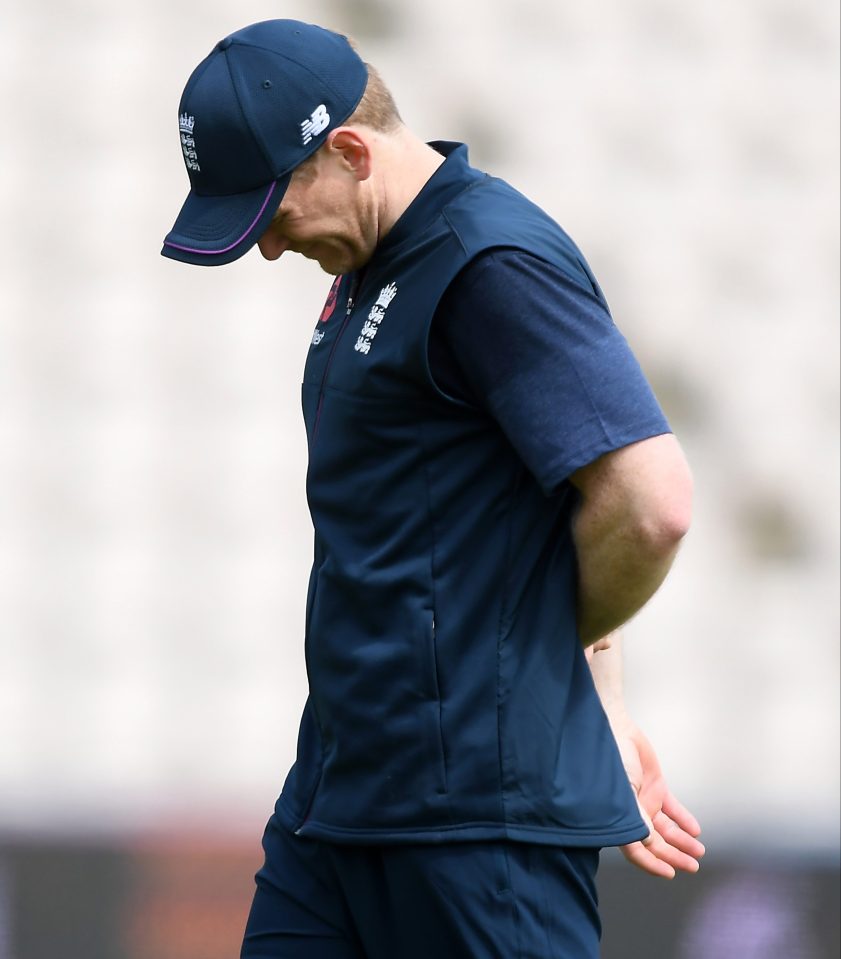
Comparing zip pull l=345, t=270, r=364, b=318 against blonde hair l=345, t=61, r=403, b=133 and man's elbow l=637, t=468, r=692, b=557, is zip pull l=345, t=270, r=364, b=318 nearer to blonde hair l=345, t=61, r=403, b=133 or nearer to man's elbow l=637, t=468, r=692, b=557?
blonde hair l=345, t=61, r=403, b=133

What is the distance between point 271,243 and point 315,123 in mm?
161

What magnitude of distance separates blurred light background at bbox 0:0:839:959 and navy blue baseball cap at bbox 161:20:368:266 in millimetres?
1700

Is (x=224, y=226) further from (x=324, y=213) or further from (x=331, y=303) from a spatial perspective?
(x=331, y=303)

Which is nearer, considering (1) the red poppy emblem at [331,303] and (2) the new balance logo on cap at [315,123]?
(2) the new balance logo on cap at [315,123]

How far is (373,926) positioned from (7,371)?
2004 mm

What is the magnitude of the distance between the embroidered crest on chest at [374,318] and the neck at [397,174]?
0.29ft

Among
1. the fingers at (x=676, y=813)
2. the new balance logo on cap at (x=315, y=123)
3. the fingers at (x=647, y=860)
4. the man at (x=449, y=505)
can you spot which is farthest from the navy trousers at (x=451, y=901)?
the new balance logo on cap at (x=315, y=123)

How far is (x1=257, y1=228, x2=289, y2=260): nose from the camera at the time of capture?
193 cm

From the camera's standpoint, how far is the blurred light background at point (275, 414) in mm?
3574

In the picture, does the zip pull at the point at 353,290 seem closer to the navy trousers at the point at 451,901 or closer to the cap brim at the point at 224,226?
the cap brim at the point at 224,226

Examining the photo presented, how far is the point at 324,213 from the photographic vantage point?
1904mm

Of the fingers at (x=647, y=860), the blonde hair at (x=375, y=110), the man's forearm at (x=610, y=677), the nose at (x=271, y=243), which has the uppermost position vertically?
the blonde hair at (x=375, y=110)

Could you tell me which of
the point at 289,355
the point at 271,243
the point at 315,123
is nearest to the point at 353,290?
the point at 271,243

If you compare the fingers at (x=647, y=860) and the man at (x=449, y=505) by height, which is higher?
the man at (x=449, y=505)
